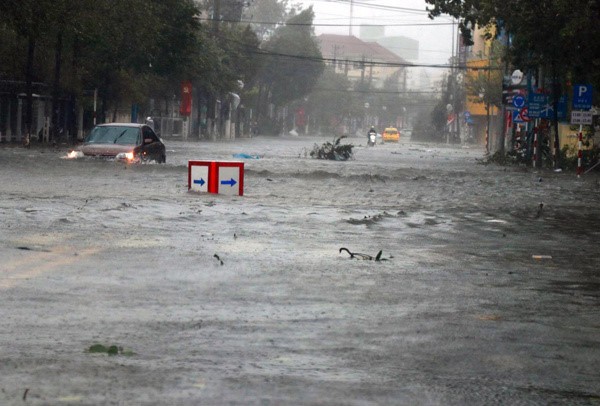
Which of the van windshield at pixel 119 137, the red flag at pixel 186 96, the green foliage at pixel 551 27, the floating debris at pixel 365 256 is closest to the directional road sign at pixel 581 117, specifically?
the green foliage at pixel 551 27

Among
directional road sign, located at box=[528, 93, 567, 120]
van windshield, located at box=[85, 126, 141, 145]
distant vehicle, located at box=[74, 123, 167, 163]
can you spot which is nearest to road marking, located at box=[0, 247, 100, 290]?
distant vehicle, located at box=[74, 123, 167, 163]

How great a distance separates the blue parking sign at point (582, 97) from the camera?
143 feet

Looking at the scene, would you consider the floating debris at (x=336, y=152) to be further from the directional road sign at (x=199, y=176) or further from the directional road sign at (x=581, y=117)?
the directional road sign at (x=199, y=176)

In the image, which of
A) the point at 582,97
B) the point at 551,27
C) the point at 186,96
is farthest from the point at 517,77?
the point at 186,96

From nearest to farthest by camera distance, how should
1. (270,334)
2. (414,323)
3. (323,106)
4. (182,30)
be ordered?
1. (270,334)
2. (414,323)
3. (182,30)
4. (323,106)

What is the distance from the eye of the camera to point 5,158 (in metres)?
41.6

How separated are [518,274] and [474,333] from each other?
443cm

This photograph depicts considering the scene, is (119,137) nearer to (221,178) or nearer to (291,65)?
(221,178)

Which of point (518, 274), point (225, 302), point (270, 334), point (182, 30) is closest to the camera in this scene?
point (270, 334)

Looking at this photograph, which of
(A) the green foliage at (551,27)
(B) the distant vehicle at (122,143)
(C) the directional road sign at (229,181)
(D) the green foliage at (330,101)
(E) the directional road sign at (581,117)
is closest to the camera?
(C) the directional road sign at (229,181)

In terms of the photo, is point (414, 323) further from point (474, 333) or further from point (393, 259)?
point (393, 259)

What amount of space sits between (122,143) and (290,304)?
27.0 metres

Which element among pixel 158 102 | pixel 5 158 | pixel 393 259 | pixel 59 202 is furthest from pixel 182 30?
pixel 393 259

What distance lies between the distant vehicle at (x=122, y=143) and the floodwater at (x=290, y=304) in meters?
12.9
